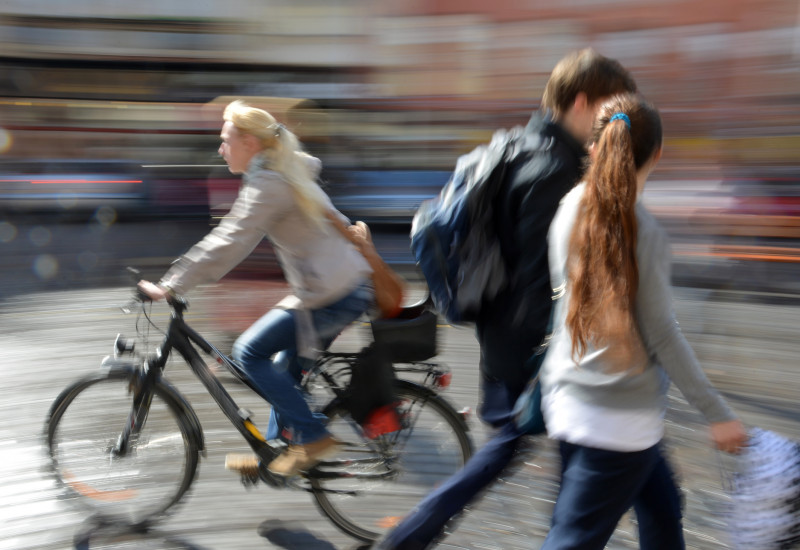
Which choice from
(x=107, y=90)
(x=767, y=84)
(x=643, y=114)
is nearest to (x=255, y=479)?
(x=643, y=114)

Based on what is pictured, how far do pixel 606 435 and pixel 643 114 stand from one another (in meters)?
0.77

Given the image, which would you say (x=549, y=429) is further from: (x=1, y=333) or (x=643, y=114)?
(x=1, y=333)

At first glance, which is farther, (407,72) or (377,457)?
(407,72)

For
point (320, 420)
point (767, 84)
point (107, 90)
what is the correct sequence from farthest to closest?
point (107, 90) < point (767, 84) < point (320, 420)

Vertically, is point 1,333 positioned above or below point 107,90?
below

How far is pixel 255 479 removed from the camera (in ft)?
10.9

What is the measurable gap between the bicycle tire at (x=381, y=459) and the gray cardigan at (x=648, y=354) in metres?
1.29

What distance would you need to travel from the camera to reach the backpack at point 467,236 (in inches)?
94.5

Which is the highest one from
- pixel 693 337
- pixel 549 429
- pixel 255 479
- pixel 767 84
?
pixel 767 84

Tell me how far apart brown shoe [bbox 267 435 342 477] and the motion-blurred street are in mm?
333

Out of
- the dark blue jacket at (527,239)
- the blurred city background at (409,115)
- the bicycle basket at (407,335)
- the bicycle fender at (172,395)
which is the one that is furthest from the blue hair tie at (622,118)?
the blurred city background at (409,115)

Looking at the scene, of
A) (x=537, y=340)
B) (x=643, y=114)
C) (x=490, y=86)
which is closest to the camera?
(x=643, y=114)

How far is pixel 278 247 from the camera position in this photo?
3.20 metres

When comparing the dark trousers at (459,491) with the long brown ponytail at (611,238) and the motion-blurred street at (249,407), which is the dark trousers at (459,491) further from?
the long brown ponytail at (611,238)
